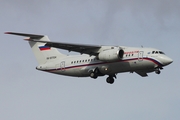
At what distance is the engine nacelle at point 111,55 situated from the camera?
41.3 m

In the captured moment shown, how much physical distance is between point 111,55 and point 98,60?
203 centimetres

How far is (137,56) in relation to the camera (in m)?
41.4

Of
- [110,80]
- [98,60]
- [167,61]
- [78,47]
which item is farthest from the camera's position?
[110,80]

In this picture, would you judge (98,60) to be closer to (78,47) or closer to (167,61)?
(78,47)

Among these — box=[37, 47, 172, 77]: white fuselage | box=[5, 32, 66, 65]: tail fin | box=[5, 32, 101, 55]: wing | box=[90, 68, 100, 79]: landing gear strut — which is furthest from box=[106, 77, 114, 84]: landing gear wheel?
box=[5, 32, 66, 65]: tail fin

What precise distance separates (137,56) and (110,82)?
460cm

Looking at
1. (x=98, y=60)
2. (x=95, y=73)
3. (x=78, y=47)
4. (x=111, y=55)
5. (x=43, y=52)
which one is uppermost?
(x=43, y=52)

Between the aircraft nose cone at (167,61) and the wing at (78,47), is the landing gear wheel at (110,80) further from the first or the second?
the aircraft nose cone at (167,61)

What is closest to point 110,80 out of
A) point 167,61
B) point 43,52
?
point 167,61

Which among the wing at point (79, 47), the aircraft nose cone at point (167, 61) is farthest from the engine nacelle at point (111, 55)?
the aircraft nose cone at point (167, 61)

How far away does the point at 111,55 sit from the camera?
136 ft

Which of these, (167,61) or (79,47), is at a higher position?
(79,47)

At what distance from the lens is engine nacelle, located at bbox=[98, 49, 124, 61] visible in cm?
4131

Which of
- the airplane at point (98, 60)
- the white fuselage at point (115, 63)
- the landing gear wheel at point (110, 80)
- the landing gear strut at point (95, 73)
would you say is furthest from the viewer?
the landing gear wheel at point (110, 80)
